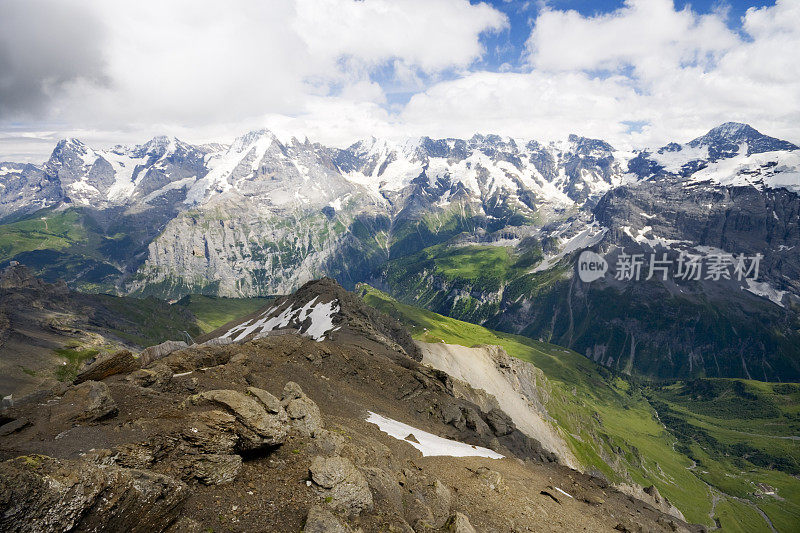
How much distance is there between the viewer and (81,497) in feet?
37.3

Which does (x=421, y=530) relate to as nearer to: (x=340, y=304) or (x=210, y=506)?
(x=210, y=506)

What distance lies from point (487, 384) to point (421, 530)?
94753 mm

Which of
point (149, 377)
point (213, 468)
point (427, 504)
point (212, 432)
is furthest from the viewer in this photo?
point (149, 377)

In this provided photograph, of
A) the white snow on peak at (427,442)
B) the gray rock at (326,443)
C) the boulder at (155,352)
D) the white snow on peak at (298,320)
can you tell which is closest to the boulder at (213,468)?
the gray rock at (326,443)

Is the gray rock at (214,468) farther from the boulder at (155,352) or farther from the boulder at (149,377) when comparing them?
the boulder at (155,352)

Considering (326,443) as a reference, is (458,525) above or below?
below

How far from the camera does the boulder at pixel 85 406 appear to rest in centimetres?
1762

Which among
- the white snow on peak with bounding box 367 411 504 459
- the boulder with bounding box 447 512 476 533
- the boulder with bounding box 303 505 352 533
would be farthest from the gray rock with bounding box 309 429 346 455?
the white snow on peak with bounding box 367 411 504 459

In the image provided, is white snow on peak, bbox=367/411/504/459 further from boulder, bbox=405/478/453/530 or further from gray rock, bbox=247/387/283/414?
gray rock, bbox=247/387/283/414

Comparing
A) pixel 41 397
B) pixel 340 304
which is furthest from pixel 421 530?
pixel 340 304

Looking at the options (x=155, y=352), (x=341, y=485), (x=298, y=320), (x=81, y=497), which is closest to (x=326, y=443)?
(x=341, y=485)

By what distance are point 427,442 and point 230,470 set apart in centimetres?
2279

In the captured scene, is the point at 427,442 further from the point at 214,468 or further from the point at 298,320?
the point at 298,320

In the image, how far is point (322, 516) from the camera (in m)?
13.9
